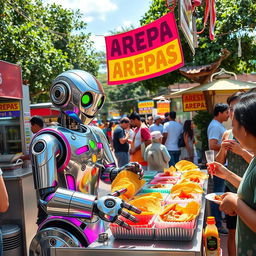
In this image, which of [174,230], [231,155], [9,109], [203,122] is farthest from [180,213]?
[203,122]

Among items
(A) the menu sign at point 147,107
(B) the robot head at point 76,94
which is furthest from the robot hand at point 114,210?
(A) the menu sign at point 147,107

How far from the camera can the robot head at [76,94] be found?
8.70 feet

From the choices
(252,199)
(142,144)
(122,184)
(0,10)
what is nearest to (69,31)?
(0,10)

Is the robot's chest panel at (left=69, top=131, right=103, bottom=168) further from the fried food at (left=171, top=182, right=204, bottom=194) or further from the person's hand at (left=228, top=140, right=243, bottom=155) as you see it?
the person's hand at (left=228, top=140, right=243, bottom=155)

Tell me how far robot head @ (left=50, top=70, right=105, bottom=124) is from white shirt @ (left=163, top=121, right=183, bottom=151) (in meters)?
4.52

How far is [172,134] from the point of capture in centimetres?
717

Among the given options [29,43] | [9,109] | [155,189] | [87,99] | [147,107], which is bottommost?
[155,189]

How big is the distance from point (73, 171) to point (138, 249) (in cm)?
99

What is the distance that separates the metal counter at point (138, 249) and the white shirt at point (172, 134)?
5.33 meters

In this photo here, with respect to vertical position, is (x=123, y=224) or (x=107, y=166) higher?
(x=107, y=166)

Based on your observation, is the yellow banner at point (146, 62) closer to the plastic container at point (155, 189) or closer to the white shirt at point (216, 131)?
the plastic container at point (155, 189)

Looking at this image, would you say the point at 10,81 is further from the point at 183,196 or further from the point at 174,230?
the point at 174,230

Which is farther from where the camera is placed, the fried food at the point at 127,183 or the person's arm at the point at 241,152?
the person's arm at the point at 241,152

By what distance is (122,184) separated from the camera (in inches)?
Answer: 99.0
